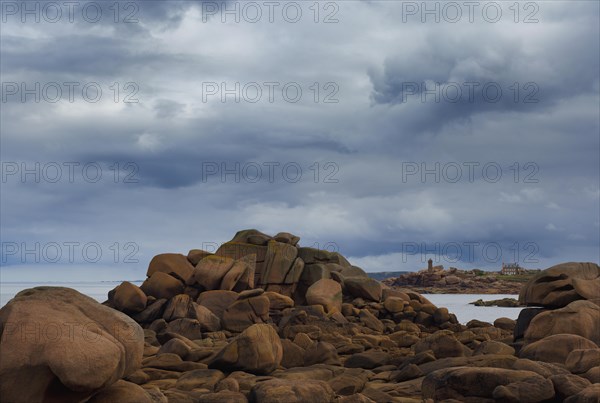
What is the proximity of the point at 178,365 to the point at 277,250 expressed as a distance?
70.8 feet

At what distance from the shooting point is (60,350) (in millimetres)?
12266

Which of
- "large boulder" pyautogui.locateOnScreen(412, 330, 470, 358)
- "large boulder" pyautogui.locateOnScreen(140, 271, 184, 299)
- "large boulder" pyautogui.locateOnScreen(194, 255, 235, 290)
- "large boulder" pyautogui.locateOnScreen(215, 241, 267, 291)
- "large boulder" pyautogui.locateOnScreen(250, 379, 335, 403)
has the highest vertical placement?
"large boulder" pyautogui.locateOnScreen(215, 241, 267, 291)

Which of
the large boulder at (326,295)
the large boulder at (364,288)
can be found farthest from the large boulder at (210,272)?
the large boulder at (364,288)

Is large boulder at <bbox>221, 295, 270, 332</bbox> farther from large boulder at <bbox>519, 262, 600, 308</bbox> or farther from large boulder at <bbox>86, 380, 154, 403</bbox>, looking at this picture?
large boulder at <bbox>86, 380, 154, 403</bbox>

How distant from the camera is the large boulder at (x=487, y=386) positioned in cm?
1522

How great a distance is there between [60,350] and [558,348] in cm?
1474

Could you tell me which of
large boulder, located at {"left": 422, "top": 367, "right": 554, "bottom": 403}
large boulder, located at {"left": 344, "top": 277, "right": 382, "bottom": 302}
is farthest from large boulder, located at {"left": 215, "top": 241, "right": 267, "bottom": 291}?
large boulder, located at {"left": 422, "top": 367, "right": 554, "bottom": 403}

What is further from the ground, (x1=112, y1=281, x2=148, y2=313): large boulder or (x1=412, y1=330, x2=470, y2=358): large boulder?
(x1=112, y1=281, x2=148, y2=313): large boulder

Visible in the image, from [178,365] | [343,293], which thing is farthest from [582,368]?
[343,293]

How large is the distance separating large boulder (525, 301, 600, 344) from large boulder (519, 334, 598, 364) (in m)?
3.70

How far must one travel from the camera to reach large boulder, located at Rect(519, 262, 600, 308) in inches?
1062

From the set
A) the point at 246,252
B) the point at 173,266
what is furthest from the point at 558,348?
the point at 246,252

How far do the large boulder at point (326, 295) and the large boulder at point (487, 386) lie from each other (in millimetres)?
20596

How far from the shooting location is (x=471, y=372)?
52.4 feet
